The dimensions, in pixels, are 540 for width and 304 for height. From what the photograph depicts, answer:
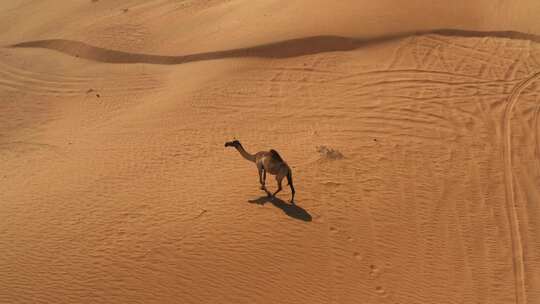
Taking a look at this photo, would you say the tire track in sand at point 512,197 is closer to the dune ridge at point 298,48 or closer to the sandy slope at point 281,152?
the sandy slope at point 281,152

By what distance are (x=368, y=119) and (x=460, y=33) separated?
6.55 metres

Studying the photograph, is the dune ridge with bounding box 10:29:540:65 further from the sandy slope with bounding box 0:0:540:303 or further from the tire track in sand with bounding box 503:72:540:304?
the tire track in sand with bounding box 503:72:540:304

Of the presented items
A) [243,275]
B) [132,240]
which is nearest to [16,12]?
[132,240]

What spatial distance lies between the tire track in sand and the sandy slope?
4cm

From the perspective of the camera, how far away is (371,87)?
572 inches

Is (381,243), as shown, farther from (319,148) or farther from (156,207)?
(156,207)

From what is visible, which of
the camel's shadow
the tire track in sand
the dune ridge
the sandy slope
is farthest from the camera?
the dune ridge

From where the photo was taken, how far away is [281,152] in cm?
1195

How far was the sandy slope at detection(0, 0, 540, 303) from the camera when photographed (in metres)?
8.66

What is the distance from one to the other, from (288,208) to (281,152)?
227cm

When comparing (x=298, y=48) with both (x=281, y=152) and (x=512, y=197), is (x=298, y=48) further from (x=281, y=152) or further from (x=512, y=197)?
(x=512, y=197)

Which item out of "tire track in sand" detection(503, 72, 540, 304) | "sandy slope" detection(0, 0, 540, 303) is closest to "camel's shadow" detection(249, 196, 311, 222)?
"sandy slope" detection(0, 0, 540, 303)

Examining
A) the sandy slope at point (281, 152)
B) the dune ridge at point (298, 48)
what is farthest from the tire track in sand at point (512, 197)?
the dune ridge at point (298, 48)

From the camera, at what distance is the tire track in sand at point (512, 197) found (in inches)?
348
